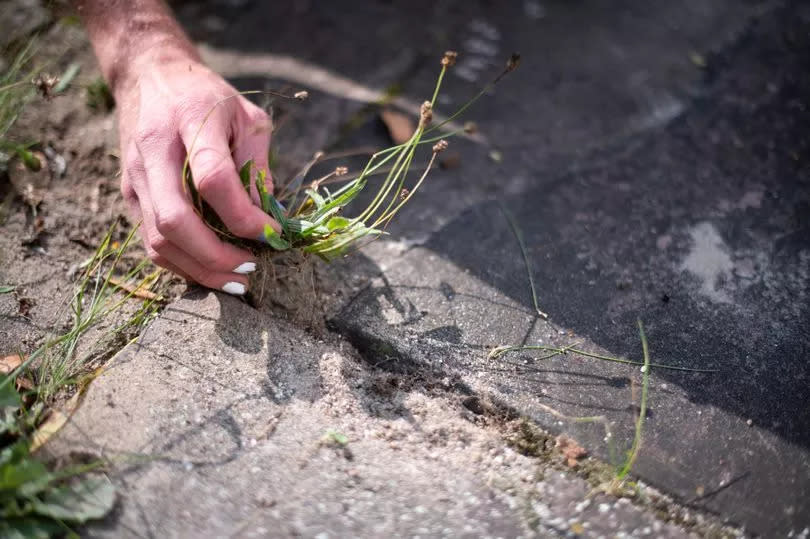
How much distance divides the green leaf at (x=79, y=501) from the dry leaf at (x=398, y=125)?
125 centimetres

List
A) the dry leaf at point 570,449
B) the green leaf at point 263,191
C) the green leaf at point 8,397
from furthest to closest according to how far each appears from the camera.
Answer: the green leaf at point 263,191, the dry leaf at point 570,449, the green leaf at point 8,397

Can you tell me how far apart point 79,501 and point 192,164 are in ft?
2.09

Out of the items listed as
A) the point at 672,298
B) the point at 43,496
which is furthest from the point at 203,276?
the point at 672,298

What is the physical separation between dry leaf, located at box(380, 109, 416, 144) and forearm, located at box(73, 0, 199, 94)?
1.95ft

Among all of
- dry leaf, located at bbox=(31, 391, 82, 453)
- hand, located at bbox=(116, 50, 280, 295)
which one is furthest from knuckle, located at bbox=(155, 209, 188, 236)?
dry leaf, located at bbox=(31, 391, 82, 453)

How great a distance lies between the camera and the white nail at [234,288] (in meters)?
1.43

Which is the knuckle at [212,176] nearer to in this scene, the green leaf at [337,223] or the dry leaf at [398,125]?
the green leaf at [337,223]

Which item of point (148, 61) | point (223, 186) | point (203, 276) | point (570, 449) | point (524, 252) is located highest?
point (148, 61)

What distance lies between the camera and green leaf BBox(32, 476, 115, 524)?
1044 mm

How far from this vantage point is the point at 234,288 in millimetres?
1435

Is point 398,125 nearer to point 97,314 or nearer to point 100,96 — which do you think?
point 100,96

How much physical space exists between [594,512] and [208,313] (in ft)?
2.80

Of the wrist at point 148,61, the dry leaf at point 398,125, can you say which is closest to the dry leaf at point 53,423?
the wrist at point 148,61

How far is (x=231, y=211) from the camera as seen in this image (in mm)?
1310
